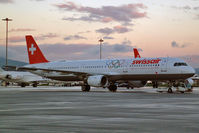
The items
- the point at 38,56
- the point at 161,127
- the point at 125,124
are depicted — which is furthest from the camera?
the point at 38,56

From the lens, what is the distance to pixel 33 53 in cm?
5356

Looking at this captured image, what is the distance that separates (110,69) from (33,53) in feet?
46.8

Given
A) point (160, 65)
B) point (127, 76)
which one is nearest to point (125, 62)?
point (127, 76)

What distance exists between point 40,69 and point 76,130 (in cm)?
3894

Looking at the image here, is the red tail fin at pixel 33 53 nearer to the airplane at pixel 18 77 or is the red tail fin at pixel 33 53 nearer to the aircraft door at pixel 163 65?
the aircraft door at pixel 163 65

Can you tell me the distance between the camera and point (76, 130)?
9820 mm

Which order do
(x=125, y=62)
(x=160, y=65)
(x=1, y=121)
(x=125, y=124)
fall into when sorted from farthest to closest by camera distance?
(x=125, y=62)
(x=160, y=65)
(x=1, y=121)
(x=125, y=124)

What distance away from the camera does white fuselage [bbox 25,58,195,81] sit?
130 ft

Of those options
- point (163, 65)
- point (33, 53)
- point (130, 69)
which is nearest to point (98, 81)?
point (130, 69)

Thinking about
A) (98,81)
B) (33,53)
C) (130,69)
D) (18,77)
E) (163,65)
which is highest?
(33,53)

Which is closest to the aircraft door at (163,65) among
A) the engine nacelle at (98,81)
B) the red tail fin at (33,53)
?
the engine nacelle at (98,81)

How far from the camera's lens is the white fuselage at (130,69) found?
3966 centimetres

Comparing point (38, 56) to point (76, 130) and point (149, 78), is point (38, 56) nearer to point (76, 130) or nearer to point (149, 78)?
point (149, 78)

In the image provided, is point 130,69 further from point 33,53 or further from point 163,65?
point 33,53
